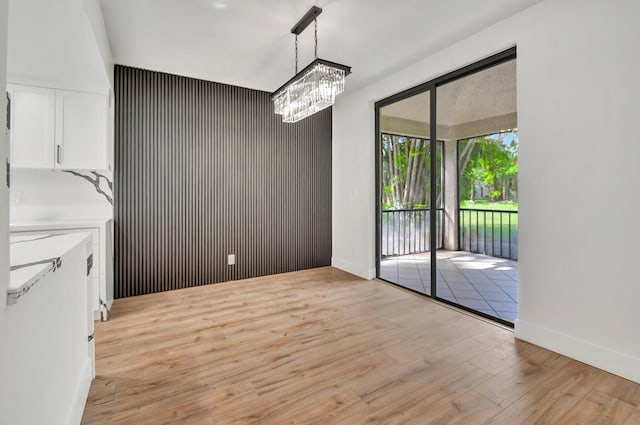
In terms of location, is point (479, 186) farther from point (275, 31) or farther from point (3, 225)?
point (3, 225)

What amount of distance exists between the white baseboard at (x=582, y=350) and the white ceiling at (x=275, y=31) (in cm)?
253

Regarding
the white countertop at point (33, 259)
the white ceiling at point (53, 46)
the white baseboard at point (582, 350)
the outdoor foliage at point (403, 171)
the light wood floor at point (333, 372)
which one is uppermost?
the white ceiling at point (53, 46)

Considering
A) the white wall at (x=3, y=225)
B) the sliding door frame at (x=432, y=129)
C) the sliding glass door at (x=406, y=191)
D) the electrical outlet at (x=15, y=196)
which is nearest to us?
the white wall at (x=3, y=225)

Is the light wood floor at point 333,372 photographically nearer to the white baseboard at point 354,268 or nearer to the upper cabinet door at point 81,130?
the white baseboard at point 354,268

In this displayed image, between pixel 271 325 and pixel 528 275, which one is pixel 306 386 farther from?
pixel 528 275

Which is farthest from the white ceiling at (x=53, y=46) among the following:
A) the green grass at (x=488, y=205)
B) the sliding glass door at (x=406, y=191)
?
the green grass at (x=488, y=205)

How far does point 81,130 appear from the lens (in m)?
2.90

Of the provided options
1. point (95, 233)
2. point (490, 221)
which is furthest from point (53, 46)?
point (490, 221)

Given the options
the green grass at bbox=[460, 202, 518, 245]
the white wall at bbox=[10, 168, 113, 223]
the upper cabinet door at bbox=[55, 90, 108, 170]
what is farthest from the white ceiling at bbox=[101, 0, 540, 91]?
the green grass at bbox=[460, 202, 518, 245]

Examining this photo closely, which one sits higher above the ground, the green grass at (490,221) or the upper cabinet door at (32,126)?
the upper cabinet door at (32,126)

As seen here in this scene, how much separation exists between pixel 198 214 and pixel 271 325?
1897 millimetres

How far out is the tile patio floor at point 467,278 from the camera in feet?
10.8

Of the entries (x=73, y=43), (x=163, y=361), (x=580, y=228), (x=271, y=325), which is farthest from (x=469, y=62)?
(x=163, y=361)

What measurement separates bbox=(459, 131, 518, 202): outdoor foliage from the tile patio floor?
1.06 meters
